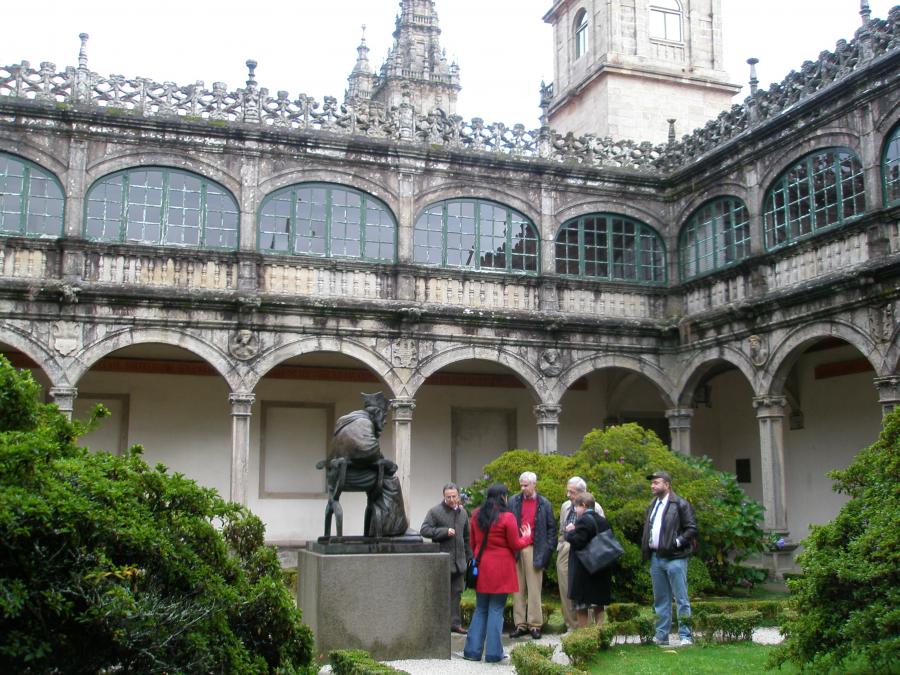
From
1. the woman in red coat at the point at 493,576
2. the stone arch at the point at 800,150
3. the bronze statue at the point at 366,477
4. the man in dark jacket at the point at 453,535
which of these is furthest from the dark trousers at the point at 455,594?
the stone arch at the point at 800,150

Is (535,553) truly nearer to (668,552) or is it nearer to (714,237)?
(668,552)

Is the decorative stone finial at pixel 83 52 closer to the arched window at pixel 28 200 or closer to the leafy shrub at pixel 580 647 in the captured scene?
the arched window at pixel 28 200

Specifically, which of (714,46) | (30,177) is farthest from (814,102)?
(30,177)

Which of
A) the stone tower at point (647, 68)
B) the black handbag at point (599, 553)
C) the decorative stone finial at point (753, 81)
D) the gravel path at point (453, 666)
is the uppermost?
the stone tower at point (647, 68)

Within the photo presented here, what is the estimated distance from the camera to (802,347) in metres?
15.2

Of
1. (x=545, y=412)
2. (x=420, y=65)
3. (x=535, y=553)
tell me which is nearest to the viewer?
(x=535, y=553)

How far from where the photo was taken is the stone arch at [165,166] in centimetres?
1559

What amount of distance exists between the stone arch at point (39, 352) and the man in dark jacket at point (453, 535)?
309 inches

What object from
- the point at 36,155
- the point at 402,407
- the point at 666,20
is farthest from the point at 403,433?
the point at 666,20

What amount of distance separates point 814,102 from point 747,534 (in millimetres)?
6658

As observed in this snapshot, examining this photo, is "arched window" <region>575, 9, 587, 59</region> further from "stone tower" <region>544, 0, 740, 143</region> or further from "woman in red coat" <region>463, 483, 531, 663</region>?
"woman in red coat" <region>463, 483, 531, 663</region>

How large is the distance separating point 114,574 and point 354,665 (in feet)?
7.58

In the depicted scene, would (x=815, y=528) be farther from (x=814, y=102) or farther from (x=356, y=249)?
(x=356, y=249)

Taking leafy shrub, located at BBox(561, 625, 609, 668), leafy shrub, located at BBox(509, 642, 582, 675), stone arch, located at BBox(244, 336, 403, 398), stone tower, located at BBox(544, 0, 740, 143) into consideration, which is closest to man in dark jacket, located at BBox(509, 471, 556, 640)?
leafy shrub, located at BBox(561, 625, 609, 668)
